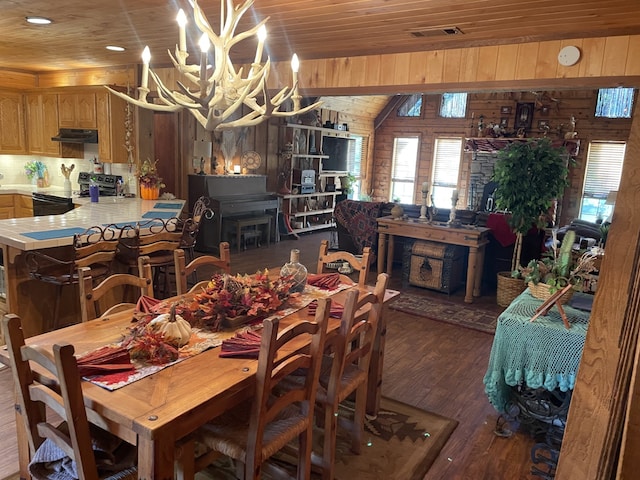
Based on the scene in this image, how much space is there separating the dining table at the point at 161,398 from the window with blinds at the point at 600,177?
864cm

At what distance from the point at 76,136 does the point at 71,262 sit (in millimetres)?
3296

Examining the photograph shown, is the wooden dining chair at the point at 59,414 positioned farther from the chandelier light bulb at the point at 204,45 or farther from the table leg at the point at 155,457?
the chandelier light bulb at the point at 204,45

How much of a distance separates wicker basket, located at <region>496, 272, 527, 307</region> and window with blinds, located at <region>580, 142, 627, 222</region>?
15.4 feet

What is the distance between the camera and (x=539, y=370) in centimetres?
246

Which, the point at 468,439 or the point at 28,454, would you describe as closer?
the point at 28,454

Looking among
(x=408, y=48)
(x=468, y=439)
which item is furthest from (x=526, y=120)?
(x=468, y=439)

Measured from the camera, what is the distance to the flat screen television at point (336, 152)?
945cm

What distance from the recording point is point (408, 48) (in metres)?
3.60

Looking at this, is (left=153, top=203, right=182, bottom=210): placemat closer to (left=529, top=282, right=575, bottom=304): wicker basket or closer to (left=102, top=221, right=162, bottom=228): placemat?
(left=102, top=221, right=162, bottom=228): placemat

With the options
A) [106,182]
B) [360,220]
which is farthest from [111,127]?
[360,220]

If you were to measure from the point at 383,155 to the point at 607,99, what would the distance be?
14.7 feet

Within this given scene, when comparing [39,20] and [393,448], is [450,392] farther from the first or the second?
A: [39,20]

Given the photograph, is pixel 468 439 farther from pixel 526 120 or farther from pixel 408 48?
pixel 526 120

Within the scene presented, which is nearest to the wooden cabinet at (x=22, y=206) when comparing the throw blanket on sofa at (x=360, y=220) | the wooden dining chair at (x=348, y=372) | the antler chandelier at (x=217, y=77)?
the throw blanket on sofa at (x=360, y=220)
